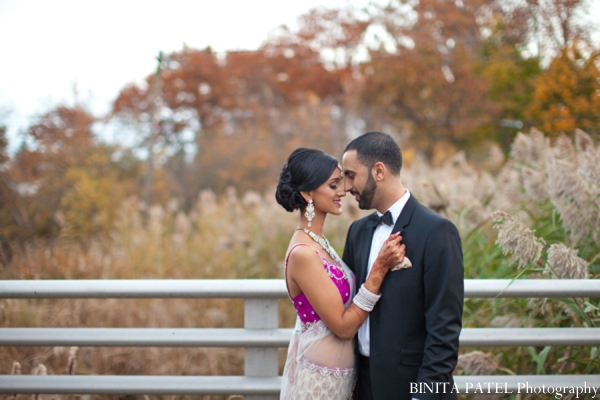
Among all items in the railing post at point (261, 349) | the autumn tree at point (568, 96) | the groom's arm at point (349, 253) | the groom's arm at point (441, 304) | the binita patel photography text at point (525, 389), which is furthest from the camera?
the autumn tree at point (568, 96)

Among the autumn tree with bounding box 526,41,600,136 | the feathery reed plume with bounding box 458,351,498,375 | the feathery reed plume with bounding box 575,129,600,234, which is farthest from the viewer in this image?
the autumn tree with bounding box 526,41,600,136

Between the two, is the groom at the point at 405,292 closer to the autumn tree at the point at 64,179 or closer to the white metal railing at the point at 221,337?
the white metal railing at the point at 221,337

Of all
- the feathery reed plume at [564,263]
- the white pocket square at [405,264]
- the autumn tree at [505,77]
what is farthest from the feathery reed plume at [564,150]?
the autumn tree at [505,77]

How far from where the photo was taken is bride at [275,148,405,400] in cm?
256

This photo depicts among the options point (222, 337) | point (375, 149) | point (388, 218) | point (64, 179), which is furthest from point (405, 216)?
point (64, 179)

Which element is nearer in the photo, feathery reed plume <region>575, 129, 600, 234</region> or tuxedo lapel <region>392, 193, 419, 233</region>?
tuxedo lapel <region>392, 193, 419, 233</region>

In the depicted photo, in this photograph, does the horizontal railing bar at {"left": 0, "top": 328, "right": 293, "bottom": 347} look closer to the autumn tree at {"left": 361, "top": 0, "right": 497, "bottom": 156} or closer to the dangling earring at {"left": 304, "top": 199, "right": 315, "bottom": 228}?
the dangling earring at {"left": 304, "top": 199, "right": 315, "bottom": 228}

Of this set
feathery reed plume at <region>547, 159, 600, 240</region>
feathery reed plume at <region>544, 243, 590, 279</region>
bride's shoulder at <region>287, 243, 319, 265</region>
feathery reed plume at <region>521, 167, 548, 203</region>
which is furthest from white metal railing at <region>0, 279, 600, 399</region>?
feathery reed plume at <region>521, 167, 548, 203</region>

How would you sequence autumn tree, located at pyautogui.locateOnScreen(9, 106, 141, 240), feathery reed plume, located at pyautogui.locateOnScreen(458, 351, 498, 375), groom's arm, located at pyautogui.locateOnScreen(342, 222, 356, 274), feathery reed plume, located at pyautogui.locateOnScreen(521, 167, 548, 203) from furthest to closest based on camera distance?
1. autumn tree, located at pyautogui.locateOnScreen(9, 106, 141, 240)
2. feathery reed plume, located at pyautogui.locateOnScreen(521, 167, 548, 203)
3. feathery reed plume, located at pyautogui.locateOnScreen(458, 351, 498, 375)
4. groom's arm, located at pyautogui.locateOnScreen(342, 222, 356, 274)

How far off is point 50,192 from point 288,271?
12.1 m

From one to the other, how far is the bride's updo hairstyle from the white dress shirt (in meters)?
0.39

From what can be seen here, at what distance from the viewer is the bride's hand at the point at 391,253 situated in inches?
94.7

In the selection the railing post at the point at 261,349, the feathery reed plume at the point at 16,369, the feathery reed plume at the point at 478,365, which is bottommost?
the feathery reed plume at the point at 16,369

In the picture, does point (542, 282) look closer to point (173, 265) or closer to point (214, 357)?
point (214, 357)
